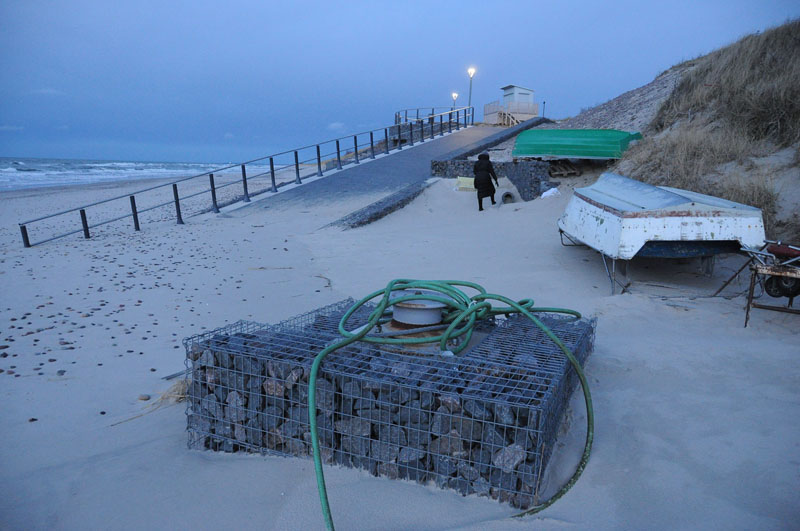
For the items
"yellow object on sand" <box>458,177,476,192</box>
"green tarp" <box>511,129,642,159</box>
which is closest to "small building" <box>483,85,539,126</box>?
"yellow object on sand" <box>458,177,476,192</box>

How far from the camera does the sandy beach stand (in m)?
2.07

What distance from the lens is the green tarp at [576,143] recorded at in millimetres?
10000

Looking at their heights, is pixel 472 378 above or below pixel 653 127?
below

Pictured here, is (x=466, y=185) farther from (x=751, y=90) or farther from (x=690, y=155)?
(x=751, y=90)

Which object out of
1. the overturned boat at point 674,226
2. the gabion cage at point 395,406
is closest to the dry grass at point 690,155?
the overturned boat at point 674,226

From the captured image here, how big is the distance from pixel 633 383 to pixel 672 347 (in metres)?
0.89

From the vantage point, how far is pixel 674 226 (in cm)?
500

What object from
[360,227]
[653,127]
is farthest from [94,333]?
[653,127]

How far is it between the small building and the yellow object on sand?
16763 millimetres

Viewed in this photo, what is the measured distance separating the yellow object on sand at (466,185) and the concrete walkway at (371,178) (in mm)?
1499

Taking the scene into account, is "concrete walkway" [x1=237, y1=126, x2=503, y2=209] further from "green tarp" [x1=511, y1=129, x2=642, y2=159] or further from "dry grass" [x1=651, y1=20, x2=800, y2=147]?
"dry grass" [x1=651, y1=20, x2=800, y2=147]

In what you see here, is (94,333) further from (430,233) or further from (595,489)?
(430,233)

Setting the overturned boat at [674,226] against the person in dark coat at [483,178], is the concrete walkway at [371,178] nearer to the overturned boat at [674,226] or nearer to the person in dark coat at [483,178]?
the person in dark coat at [483,178]

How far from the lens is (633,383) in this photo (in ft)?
10.2
